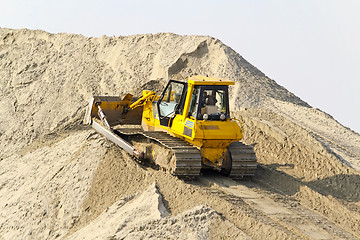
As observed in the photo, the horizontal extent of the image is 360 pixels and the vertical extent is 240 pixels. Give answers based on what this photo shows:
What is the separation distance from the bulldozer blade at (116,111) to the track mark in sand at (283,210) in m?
4.31

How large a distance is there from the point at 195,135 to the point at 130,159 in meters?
2.36

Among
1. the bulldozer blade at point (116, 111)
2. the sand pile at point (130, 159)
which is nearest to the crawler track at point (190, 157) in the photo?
the sand pile at point (130, 159)

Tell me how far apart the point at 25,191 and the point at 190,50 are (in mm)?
11118

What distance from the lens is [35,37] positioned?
28.7 metres

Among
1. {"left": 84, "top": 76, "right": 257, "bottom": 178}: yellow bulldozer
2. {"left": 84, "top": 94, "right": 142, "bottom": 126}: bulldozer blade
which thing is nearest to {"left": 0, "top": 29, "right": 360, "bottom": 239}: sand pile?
{"left": 84, "top": 76, "right": 257, "bottom": 178}: yellow bulldozer

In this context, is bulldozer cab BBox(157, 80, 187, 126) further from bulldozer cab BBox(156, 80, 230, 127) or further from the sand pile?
the sand pile

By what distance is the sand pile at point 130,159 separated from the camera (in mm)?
11289

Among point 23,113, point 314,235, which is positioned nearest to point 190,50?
point 23,113

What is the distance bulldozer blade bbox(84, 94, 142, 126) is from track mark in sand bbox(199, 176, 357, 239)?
4310 mm

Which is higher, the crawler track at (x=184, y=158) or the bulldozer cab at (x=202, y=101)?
the bulldozer cab at (x=202, y=101)

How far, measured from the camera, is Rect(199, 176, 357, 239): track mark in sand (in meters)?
10.9

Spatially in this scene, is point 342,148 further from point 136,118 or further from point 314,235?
point 314,235

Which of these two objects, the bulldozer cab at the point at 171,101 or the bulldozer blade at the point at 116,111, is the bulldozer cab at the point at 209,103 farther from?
the bulldozer blade at the point at 116,111

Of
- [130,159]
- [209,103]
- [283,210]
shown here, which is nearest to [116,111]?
[130,159]
